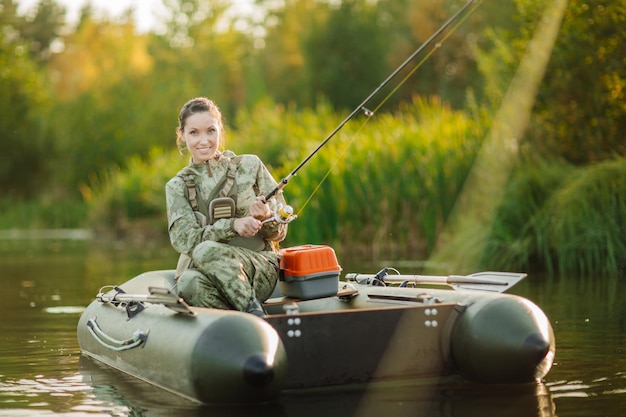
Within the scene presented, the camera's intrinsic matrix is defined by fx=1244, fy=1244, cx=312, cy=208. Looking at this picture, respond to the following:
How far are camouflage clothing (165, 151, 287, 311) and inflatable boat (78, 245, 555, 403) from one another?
0.58 feet

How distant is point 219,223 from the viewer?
7344 millimetres

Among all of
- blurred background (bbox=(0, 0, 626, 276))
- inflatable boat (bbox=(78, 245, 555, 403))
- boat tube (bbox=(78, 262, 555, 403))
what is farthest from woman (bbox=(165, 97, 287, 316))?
blurred background (bbox=(0, 0, 626, 276))

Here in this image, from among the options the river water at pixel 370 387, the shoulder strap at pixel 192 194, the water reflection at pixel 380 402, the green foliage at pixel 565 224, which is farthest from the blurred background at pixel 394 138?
the water reflection at pixel 380 402

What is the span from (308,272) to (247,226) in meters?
0.53

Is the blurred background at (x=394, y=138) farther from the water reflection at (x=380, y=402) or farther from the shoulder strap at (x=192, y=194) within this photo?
the water reflection at (x=380, y=402)

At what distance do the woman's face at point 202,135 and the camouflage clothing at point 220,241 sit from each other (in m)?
0.06

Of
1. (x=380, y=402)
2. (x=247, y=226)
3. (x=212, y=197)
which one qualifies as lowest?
(x=380, y=402)

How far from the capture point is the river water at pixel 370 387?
6.38 m

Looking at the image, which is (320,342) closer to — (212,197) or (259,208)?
(259,208)

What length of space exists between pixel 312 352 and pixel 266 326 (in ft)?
1.46

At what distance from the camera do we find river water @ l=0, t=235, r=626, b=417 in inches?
251

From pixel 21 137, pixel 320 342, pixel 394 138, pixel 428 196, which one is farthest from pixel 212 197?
pixel 21 137

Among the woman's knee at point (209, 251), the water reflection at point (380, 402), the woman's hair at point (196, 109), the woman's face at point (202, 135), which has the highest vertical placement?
the woman's hair at point (196, 109)

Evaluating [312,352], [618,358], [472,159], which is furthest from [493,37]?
[312,352]
